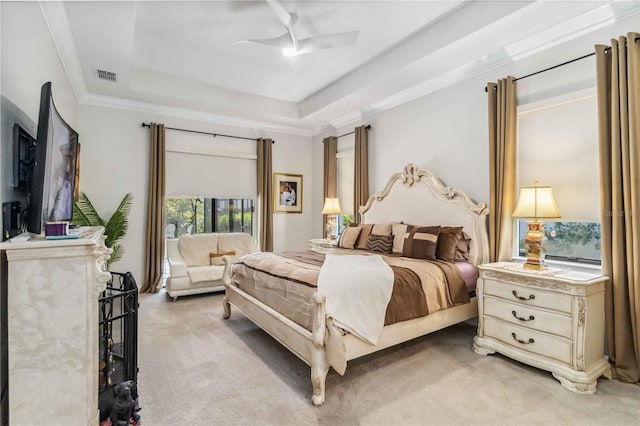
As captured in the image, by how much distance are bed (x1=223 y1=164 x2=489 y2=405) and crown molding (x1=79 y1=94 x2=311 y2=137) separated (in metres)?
2.55

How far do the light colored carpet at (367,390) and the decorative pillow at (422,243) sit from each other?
2.75 ft

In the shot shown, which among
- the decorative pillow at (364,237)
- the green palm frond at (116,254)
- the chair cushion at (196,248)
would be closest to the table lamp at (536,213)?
the decorative pillow at (364,237)

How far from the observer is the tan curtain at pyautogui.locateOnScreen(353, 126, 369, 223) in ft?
16.6

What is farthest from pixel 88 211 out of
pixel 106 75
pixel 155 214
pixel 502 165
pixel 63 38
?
pixel 502 165

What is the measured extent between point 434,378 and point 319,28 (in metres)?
3.49

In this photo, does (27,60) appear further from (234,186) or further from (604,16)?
(604,16)

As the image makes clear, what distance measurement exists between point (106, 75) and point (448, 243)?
4.55 m

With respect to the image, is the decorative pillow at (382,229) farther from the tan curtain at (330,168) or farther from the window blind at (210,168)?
the window blind at (210,168)

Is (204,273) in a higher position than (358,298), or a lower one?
lower

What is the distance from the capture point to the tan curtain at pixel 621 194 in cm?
234

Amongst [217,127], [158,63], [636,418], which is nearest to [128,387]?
[636,418]

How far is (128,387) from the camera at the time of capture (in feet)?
5.82

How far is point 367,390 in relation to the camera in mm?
2232

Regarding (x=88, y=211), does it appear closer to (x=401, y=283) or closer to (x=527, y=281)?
(x=401, y=283)
